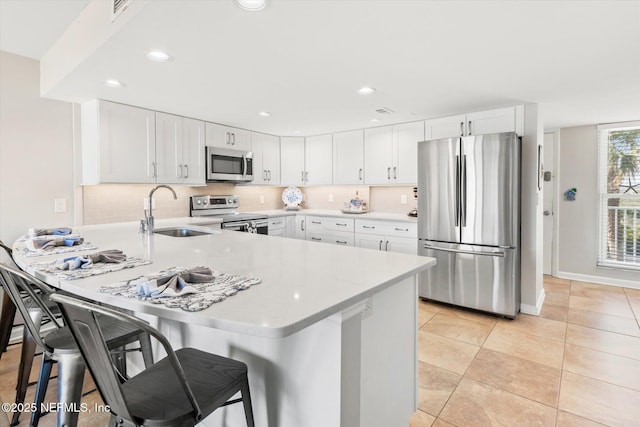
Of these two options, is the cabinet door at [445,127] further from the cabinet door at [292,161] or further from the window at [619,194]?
the window at [619,194]

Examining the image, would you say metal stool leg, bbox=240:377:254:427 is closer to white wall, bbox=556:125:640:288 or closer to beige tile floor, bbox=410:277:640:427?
beige tile floor, bbox=410:277:640:427

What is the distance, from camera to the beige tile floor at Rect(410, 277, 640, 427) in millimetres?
1874

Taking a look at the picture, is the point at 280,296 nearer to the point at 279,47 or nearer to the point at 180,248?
the point at 180,248

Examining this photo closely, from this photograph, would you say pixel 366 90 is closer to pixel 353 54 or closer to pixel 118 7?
pixel 353 54

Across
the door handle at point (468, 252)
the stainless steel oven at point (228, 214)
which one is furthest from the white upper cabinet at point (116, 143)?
the door handle at point (468, 252)

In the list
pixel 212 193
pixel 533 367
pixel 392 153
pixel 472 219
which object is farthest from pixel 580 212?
pixel 212 193

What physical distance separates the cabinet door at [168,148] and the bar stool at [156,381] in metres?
2.84

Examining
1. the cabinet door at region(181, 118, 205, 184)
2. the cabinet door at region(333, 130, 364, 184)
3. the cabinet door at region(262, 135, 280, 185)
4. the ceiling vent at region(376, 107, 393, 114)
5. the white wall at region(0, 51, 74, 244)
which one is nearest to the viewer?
the white wall at region(0, 51, 74, 244)

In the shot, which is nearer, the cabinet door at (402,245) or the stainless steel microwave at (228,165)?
the cabinet door at (402,245)

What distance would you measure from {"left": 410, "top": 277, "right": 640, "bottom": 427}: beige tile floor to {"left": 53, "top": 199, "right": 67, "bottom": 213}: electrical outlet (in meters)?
3.41

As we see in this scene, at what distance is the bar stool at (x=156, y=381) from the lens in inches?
33.3

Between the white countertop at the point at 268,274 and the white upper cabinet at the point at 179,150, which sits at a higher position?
the white upper cabinet at the point at 179,150

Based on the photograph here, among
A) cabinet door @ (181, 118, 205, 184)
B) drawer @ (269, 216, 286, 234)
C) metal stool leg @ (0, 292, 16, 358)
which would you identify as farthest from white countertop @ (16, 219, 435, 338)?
drawer @ (269, 216, 286, 234)

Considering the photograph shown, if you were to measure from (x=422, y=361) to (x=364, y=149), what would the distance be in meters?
2.93
